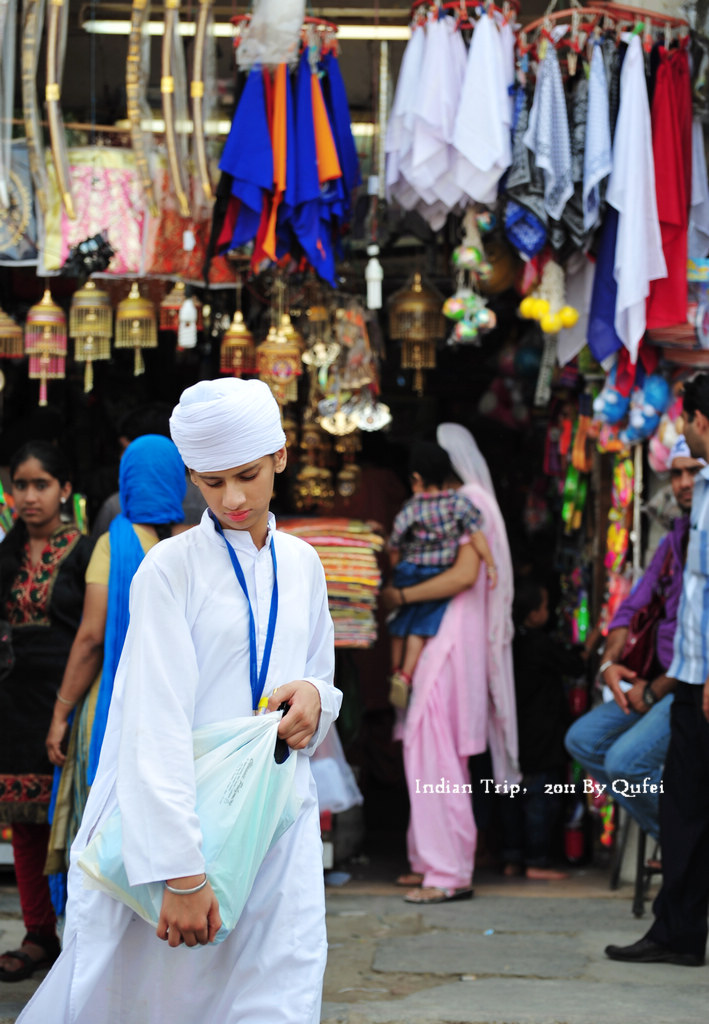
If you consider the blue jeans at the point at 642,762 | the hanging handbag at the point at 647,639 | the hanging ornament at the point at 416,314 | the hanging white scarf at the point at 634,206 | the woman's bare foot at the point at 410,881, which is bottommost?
the woman's bare foot at the point at 410,881

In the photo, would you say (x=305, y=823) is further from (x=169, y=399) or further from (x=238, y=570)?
(x=169, y=399)

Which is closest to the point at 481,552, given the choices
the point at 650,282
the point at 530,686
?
the point at 530,686

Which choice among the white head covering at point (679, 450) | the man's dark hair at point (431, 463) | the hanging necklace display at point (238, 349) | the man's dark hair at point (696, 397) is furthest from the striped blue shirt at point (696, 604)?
the hanging necklace display at point (238, 349)

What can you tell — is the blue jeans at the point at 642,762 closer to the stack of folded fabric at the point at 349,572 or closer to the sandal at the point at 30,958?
the stack of folded fabric at the point at 349,572

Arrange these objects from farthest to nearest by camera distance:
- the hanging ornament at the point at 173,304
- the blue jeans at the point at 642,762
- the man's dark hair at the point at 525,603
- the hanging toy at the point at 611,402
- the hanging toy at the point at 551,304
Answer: the man's dark hair at the point at 525,603, the hanging ornament at the point at 173,304, the hanging toy at the point at 611,402, the hanging toy at the point at 551,304, the blue jeans at the point at 642,762

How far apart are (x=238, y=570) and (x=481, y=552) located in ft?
9.45

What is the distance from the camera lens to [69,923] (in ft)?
7.14

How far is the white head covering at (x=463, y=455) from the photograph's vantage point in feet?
17.1

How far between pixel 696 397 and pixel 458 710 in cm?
184

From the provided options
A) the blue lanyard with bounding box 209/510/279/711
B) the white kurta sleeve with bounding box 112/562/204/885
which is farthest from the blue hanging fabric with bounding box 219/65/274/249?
the white kurta sleeve with bounding box 112/562/204/885

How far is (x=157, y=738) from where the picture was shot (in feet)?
6.71

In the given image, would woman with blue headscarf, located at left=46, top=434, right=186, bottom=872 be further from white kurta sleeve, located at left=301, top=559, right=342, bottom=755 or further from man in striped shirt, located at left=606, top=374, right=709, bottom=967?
man in striped shirt, located at left=606, top=374, right=709, bottom=967

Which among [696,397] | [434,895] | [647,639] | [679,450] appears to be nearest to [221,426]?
[696,397]

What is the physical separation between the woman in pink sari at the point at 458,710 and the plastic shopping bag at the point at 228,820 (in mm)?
2800
